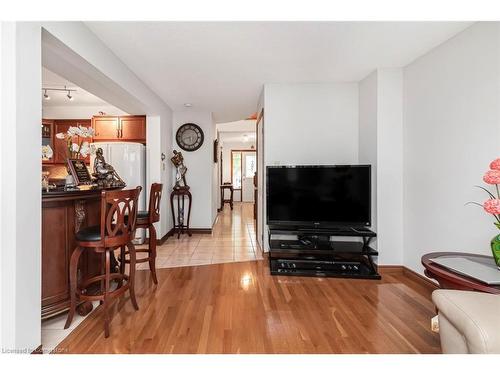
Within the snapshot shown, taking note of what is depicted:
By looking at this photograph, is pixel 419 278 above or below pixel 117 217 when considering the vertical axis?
below

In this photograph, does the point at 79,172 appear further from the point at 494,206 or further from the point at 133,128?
the point at 494,206

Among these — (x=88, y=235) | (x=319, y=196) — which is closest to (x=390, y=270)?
(x=319, y=196)

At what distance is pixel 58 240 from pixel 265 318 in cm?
172

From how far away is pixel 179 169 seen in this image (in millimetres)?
4711

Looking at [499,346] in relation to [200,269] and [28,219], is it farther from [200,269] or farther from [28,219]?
[200,269]

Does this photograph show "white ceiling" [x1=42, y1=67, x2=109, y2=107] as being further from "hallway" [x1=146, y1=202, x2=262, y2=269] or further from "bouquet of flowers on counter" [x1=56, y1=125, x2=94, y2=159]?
"hallway" [x1=146, y1=202, x2=262, y2=269]

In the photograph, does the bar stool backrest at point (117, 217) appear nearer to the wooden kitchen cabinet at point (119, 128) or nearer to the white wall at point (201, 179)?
the wooden kitchen cabinet at point (119, 128)

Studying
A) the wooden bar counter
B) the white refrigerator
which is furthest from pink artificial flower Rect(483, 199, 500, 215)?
the white refrigerator

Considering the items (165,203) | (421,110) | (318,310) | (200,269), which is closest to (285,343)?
(318,310)

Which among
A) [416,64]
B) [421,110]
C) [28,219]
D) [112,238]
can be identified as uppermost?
[416,64]

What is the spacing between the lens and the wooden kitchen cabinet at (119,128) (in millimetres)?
4305

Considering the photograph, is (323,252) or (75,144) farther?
(323,252)

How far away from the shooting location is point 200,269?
3.04 metres

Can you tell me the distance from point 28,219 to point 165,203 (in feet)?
9.94
